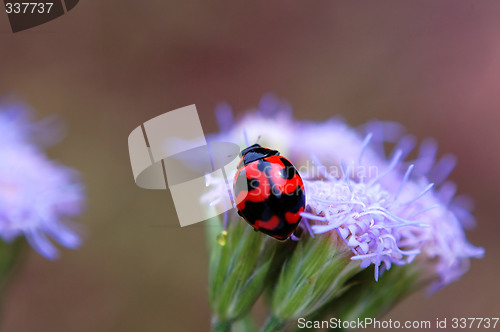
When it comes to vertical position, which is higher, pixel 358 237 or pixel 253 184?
pixel 253 184

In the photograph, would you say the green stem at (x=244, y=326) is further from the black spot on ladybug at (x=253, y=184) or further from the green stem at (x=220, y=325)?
the black spot on ladybug at (x=253, y=184)

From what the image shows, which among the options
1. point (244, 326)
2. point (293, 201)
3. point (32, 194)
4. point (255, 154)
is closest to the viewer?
point (293, 201)

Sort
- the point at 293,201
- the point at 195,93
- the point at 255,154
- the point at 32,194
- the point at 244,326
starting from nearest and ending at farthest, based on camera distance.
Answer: the point at 293,201 → the point at 255,154 → the point at 244,326 → the point at 32,194 → the point at 195,93

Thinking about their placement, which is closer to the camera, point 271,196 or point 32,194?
point 271,196

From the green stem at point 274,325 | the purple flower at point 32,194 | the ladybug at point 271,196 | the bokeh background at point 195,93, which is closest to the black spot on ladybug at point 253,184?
the ladybug at point 271,196

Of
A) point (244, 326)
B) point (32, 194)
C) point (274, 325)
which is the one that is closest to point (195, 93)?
point (32, 194)

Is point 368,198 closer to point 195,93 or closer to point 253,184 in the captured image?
point 253,184

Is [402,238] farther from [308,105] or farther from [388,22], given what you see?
[388,22]

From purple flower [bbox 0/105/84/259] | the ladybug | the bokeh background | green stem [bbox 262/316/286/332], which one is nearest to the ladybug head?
the ladybug
